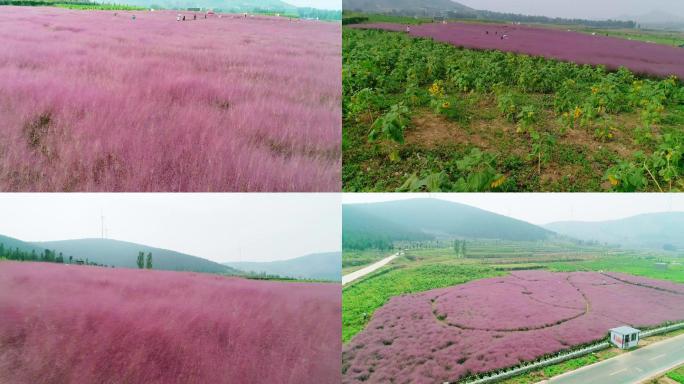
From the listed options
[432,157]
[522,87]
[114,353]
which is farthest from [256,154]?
[522,87]

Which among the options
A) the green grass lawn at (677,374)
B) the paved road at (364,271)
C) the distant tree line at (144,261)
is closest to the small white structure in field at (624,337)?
the green grass lawn at (677,374)

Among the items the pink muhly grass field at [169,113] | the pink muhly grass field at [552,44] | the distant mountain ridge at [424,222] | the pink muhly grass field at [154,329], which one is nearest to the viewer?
the pink muhly grass field at [169,113]

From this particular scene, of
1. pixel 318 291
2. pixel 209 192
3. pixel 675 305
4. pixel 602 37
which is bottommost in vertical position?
pixel 675 305

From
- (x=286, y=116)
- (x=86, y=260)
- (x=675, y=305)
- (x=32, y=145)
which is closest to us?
(x=32, y=145)

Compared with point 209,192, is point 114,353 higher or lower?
lower

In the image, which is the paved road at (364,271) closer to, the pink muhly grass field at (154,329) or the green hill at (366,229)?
the green hill at (366,229)

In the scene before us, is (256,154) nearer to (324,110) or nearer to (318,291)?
(324,110)
